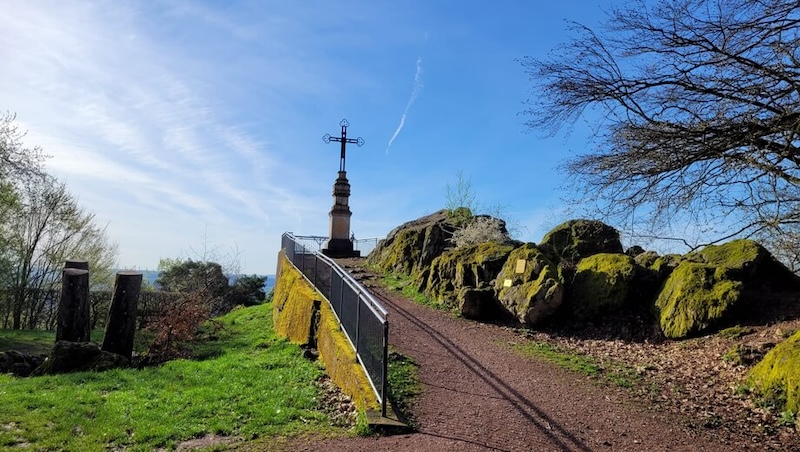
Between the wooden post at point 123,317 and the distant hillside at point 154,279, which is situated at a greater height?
the distant hillside at point 154,279

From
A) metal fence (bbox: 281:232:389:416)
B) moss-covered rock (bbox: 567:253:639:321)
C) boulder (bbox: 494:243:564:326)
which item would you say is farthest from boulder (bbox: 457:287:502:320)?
metal fence (bbox: 281:232:389:416)

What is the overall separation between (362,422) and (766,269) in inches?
341

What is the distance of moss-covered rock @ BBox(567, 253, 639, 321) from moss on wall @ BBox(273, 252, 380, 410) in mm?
5250

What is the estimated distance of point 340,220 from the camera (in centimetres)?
2320

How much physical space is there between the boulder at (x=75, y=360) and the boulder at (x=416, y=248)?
8.63 meters

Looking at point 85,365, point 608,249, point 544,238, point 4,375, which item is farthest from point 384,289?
point 4,375

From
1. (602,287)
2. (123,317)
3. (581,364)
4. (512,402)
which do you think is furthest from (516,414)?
(123,317)

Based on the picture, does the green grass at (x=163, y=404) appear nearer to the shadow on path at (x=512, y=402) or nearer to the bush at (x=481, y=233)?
the shadow on path at (x=512, y=402)

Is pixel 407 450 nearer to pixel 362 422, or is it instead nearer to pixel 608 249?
pixel 362 422

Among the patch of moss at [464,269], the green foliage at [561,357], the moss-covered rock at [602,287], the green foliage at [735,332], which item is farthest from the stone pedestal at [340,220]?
the green foliage at [735,332]

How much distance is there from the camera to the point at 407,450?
4.96 m

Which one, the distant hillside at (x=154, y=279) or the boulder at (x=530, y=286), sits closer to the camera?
the boulder at (x=530, y=286)

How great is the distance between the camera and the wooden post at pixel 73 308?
38.7 ft

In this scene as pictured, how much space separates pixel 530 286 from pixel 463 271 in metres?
2.26
